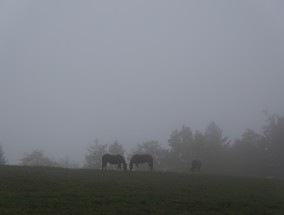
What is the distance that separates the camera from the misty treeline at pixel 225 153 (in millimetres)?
63562

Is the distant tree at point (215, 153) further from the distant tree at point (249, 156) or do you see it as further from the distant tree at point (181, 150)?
the distant tree at point (181, 150)

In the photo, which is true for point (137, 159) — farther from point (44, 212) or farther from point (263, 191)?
point (44, 212)

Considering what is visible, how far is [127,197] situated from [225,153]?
4926 centimetres

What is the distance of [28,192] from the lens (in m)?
22.8

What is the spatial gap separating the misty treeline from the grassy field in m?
33.5

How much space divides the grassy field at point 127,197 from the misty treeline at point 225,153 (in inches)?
1317

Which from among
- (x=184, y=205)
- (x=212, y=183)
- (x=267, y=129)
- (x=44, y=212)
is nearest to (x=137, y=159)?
(x=212, y=183)

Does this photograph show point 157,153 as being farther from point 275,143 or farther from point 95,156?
point 275,143

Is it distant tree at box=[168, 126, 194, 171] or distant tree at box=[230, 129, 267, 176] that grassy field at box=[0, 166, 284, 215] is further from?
distant tree at box=[168, 126, 194, 171]

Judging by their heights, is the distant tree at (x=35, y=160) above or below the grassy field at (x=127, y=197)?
above

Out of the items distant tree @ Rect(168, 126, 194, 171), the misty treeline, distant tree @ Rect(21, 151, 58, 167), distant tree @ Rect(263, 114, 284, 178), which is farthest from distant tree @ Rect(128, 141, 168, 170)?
distant tree @ Rect(21, 151, 58, 167)

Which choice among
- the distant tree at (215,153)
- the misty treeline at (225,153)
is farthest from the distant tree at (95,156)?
the distant tree at (215,153)

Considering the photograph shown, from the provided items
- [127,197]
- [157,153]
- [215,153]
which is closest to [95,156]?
[157,153]

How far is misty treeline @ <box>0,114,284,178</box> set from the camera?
63562 millimetres
